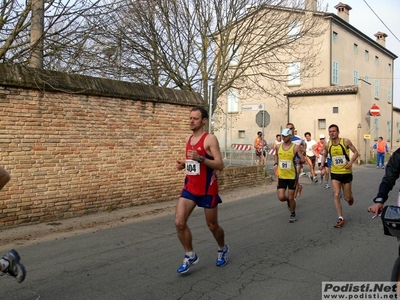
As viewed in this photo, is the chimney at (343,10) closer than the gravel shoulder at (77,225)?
No

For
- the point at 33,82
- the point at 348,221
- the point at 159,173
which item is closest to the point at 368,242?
the point at 348,221

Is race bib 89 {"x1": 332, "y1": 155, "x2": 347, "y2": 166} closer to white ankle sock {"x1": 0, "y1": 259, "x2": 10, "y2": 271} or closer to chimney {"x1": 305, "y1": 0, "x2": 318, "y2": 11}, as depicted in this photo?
white ankle sock {"x1": 0, "y1": 259, "x2": 10, "y2": 271}

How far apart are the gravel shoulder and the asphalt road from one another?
0.35 m

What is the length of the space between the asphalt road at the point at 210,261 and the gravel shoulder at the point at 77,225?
35cm

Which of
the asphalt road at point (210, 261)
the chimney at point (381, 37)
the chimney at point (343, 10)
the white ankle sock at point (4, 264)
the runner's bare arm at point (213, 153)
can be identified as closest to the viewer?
the white ankle sock at point (4, 264)

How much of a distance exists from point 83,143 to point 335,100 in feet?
75.5

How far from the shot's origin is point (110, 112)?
9.64m

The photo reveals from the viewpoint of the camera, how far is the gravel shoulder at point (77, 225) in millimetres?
7116

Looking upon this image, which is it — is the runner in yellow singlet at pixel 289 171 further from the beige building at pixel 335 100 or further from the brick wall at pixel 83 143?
the beige building at pixel 335 100

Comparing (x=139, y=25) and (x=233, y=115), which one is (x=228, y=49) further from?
(x=233, y=115)

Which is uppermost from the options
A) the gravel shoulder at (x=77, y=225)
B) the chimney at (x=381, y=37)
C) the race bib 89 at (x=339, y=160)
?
the chimney at (x=381, y=37)

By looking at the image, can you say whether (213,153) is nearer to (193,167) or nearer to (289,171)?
(193,167)

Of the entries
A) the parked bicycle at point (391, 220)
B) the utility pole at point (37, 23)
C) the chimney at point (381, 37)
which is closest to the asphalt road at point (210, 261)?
the parked bicycle at point (391, 220)

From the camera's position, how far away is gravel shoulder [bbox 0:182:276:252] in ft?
23.3
